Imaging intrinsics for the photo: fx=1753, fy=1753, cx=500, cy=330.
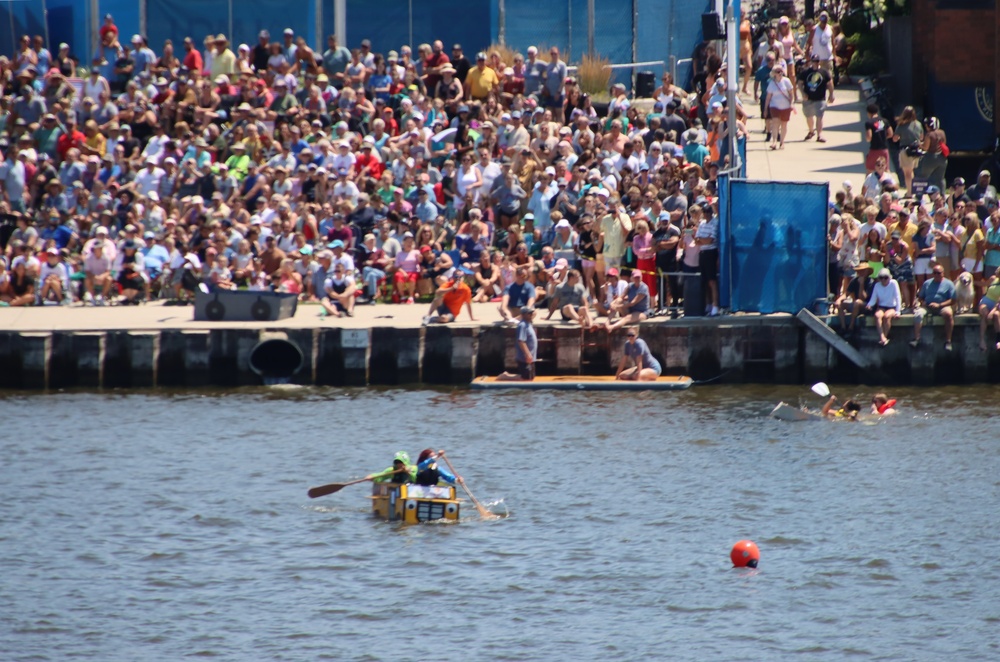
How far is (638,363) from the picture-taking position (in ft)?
97.5

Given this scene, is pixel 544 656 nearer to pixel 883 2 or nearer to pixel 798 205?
pixel 798 205

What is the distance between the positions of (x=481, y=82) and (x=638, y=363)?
8364 mm

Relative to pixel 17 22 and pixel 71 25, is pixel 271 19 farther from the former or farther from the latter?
pixel 17 22

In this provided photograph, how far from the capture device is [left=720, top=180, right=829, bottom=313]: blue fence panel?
2917 cm

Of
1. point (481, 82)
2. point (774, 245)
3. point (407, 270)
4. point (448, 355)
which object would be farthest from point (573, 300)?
point (481, 82)

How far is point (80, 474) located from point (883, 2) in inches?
935

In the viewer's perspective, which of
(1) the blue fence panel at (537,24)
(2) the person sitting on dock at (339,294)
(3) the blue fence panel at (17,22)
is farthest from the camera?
(3) the blue fence panel at (17,22)

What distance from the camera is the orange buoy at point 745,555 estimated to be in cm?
2095

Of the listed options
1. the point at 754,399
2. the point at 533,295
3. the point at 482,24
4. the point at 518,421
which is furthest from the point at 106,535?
the point at 482,24

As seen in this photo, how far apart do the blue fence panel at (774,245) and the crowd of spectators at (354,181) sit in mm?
399

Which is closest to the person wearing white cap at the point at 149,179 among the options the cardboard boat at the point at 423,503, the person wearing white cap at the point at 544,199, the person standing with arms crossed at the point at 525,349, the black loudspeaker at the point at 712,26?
the person wearing white cap at the point at 544,199

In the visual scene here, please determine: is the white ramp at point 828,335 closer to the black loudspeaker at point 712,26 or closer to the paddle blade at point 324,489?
the black loudspeaker at point 712,26

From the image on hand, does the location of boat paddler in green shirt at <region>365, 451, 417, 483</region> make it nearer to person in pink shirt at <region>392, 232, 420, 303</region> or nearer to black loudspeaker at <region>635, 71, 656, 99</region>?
person in pink shirt at <region>392, 232, 420, 303</region>

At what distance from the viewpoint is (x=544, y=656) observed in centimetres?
1844
